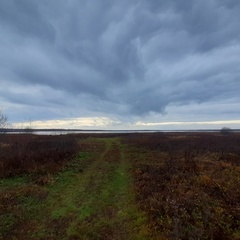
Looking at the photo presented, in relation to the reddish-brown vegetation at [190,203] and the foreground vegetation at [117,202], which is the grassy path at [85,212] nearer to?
the foreground vegetation at [117,202]

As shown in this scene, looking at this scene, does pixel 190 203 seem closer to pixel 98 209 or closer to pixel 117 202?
pixel 117 202

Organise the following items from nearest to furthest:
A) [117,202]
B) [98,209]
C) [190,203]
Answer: [190,203], [98,209], [117,202]

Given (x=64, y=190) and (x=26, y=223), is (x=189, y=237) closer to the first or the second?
(x=26, y=223)

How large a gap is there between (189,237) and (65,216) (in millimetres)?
4724

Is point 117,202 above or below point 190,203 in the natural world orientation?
below

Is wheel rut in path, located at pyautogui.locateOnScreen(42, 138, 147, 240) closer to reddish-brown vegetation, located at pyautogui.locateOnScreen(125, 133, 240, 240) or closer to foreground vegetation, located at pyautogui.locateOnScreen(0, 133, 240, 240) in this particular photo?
foreground vegetation, located at pyautogui.locateOnScreen(0, 133, 240, 240)

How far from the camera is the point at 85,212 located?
406 inches

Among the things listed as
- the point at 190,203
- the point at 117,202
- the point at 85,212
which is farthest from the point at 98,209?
the point at 190,203

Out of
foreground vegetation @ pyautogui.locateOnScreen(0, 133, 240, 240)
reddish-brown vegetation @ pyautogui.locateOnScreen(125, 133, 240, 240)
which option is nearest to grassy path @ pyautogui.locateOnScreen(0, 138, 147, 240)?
foreground vegetation @ pyautogui.locateOnScreen(0, 133, 240, 240)

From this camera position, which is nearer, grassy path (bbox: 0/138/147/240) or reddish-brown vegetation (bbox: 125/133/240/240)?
reddish-brown vegetation (bbox: 125/133/240/240)

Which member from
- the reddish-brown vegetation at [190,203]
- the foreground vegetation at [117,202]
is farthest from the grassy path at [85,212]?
A: the reddish-brown vegetation at [190,203]

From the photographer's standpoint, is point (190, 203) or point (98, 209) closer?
point (190, 203)

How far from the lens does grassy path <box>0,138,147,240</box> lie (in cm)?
843

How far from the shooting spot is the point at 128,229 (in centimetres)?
872
